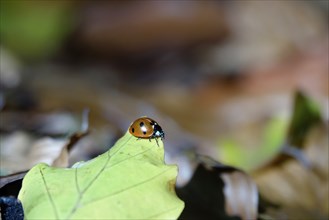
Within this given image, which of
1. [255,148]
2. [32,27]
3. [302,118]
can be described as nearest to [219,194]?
[302,118]

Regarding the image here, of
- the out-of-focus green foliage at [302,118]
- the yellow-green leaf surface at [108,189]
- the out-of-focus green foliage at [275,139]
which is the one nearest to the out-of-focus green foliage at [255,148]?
the out-of-focus green foliage at [275,139]

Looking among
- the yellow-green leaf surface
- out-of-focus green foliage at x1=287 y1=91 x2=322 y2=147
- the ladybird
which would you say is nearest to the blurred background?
out-of-focus green foliage at x1=287 y1=91 x2=322 y2=147

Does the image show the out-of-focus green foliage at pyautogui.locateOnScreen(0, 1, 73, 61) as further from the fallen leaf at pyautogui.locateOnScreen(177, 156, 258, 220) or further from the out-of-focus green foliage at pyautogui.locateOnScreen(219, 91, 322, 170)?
the fallen leaf at pyautogui.locateOnScreen(177, 156, 258, 220)

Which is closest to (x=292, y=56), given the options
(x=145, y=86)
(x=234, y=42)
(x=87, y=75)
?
(x=234, y=42)

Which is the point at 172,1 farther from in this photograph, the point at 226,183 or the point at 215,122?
the point at 226,183

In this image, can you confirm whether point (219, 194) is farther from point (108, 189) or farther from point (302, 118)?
point (302, 118)

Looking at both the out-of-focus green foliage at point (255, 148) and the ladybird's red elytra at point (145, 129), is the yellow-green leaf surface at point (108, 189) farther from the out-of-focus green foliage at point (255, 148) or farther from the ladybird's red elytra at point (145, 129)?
the out-of-focus green foliage at point (255, 148)
